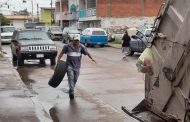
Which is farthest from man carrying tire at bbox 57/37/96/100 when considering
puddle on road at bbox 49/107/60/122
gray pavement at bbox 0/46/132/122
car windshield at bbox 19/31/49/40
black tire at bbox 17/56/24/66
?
car windshield at bbox 19/31/49/40

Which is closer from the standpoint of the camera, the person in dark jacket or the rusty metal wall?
the rusty metal wall

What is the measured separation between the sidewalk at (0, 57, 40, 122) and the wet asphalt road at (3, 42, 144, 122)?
28cm

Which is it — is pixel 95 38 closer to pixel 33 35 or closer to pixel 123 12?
pixel 123 12

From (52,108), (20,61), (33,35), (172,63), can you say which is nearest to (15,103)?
(52,108)

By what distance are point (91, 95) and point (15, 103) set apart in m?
2.32

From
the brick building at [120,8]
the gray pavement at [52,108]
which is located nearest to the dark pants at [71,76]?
the gray pavement at [52,108]

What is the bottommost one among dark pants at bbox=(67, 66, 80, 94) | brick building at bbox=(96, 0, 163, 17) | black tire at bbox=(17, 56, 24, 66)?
black tire at bbox=(17, 56, 24, 66)

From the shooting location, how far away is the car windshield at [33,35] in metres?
22.2

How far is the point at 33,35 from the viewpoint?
883 inches

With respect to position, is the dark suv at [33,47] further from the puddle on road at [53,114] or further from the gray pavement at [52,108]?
the puddle on road at [53,114]

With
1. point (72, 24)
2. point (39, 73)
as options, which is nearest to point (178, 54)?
point (39, 73)

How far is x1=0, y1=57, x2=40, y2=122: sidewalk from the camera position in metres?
9.49

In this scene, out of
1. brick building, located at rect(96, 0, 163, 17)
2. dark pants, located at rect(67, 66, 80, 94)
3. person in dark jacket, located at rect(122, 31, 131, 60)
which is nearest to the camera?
dark pants, located at rect(67, 66, 80, 94)

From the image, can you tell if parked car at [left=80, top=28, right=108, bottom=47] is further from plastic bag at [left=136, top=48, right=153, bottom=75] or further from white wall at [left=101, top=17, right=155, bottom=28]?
plastic bag at [left=136, top=48, right=153, bottom=75]
